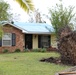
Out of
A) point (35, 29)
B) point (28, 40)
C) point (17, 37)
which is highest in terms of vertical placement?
point (35, 29)

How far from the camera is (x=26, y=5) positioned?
36.7 feet

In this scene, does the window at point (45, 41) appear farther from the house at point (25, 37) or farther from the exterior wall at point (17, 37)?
the exterior wall at point (17, 37)

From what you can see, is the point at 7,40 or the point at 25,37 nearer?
the point at 7,40

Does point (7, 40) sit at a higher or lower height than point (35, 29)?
lower

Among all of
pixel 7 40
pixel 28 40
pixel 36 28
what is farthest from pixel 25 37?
pixel 7 40

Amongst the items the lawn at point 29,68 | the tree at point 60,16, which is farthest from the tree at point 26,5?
the tree at point 60,16

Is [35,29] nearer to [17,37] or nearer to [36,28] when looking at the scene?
[36,28]

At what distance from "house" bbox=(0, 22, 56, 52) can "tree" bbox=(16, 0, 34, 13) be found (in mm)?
20951

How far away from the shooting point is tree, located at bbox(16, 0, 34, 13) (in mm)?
11047

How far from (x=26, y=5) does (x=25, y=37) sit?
2461 centimetres

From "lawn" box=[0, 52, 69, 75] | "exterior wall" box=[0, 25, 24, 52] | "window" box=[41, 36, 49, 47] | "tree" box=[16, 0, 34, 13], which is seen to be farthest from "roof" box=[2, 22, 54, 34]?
"tree" box=[16, 0, 34, 13]

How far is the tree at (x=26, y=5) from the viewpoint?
36.2 feet

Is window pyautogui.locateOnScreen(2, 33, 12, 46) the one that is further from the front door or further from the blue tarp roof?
the front door

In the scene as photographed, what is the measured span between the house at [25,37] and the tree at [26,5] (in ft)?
68.7
